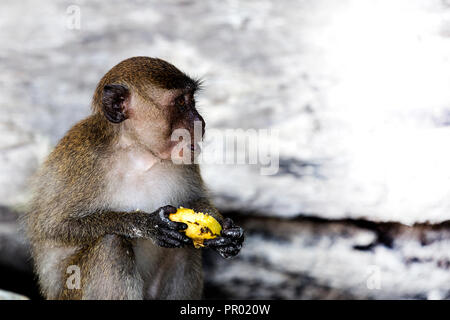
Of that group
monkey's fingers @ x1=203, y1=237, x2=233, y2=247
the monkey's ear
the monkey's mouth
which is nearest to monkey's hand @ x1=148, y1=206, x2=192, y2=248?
monkey's fingers @ x1=203, y1=237, x2=233, y2=247

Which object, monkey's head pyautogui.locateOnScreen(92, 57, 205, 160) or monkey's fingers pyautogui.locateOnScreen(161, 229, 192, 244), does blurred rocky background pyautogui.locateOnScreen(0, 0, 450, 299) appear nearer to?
monkey's head pyautogui.locateOnScreen(92, 57, 205, 160)

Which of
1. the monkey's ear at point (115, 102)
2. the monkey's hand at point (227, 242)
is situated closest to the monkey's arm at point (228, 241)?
the monkey's hand at point (227, 242)

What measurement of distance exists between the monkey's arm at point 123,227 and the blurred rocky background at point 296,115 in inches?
41.5

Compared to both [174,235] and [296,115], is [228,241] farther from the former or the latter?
[296,115]

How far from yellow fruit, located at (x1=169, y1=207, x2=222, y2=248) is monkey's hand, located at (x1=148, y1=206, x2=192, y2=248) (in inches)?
1.5

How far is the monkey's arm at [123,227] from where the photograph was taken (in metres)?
3.28

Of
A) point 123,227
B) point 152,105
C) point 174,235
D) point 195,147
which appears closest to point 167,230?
point 174,235

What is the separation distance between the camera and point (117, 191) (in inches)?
142

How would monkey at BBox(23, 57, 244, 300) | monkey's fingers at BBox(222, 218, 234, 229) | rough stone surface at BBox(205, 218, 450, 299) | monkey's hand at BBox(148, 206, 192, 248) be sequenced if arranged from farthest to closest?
rough stone surface at BBox(205, 218, 450, 299), monkey's fingers at BBox(222, 218, 234, 229), monkey at BBox(23, 57, 244, 300), monkey's hand at BBox(148, 206, 192, 248)

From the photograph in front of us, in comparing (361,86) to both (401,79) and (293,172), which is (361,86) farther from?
(293,172)

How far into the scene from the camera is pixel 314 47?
513 centimetres

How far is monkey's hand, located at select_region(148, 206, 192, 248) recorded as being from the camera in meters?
3.27

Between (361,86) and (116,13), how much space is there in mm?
2094
